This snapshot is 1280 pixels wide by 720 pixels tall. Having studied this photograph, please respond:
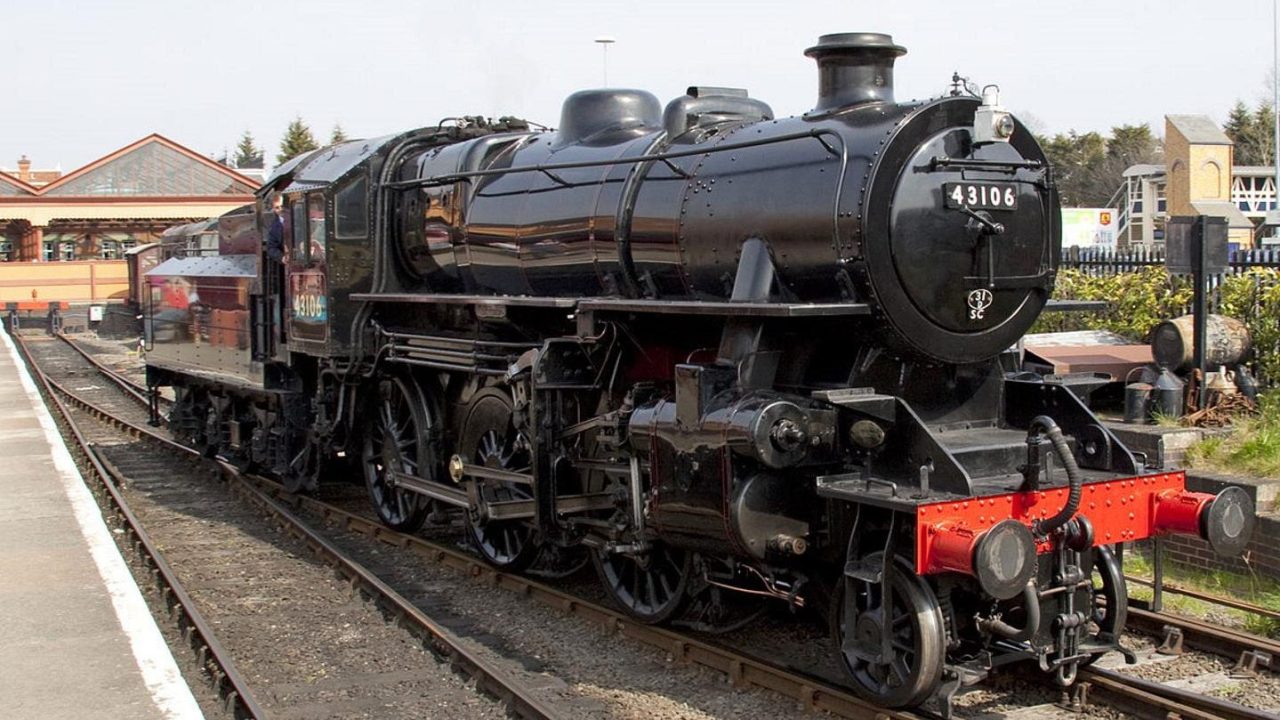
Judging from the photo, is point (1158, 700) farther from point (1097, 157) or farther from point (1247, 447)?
point (1097, 157)

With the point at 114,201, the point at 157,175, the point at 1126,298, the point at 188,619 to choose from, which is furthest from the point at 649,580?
the point at 157,175

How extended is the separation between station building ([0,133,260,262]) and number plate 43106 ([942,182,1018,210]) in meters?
45.9

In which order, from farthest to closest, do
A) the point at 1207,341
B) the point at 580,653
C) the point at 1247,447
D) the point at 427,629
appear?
the point at 1207,341
the point at 1247,447
the point at 427,629
the point at 580,653

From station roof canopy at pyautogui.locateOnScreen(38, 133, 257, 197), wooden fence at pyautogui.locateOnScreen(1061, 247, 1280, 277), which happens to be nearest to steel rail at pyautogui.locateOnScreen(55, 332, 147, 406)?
wooden fence at pyautogui.locateOnScreen(1061, 247, 1280, 277)

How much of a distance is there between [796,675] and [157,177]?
2232 inches

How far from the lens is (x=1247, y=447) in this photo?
9820 mm

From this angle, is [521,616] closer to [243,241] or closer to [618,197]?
[618,197]

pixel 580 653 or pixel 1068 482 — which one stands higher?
pixel 1068 482

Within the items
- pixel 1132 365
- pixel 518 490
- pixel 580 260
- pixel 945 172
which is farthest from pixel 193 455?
pixel 945 172

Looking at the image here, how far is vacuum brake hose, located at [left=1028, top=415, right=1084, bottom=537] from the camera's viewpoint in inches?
226

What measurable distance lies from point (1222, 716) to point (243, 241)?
35.1 feet

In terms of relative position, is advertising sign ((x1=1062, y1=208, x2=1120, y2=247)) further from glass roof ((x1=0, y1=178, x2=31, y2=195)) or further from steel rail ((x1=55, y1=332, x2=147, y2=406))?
glass roof ((x1=0, y1=178, x2=31, y2=195))

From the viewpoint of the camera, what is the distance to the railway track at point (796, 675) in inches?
236

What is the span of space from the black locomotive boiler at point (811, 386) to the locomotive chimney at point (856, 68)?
0.02 m
